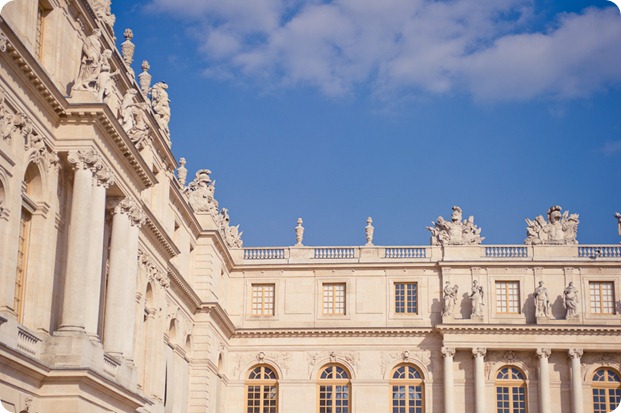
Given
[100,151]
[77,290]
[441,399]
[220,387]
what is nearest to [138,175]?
[100,151]

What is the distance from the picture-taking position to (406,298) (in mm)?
54594

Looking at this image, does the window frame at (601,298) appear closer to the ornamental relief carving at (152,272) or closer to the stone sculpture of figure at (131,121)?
the ornamental relief carving at (152,272)

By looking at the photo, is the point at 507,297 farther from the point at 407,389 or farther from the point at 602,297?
the point at 407,389

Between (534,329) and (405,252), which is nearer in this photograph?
(534,329)

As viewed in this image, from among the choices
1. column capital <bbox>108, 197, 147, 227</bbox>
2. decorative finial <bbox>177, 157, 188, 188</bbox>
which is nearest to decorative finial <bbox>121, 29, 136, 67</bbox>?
column capital <bbox>108, 197, 147, 227</bbox>

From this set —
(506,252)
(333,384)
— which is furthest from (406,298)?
(333,384)

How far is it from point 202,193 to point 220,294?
5.06 m

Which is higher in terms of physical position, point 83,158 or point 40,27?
point 40,27

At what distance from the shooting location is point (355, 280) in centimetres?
5494

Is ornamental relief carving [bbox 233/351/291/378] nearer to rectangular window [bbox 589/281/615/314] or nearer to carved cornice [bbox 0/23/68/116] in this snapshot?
rectangular window [bbox 589/281/615/314]

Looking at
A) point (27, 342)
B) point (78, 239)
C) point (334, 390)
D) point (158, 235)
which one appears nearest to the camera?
point (27, 342)

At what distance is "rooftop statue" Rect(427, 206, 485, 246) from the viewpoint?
5491 cm

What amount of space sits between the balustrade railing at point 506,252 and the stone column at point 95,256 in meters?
28.7

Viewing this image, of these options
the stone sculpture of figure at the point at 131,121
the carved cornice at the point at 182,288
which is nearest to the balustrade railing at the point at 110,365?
the stone sculpture of figure at the point at 131,121
